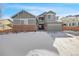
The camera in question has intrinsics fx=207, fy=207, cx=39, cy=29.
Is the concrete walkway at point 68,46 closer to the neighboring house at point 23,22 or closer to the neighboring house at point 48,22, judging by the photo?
the neighboring house at point 48,22

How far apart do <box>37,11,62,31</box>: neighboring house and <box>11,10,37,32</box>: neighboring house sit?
0.06 m

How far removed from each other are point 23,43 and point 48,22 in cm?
30

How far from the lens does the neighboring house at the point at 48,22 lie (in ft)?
6.20

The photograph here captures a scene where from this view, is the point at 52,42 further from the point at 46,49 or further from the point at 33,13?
the point at 33,13

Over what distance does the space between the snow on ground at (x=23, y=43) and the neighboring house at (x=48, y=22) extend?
0.07 metres

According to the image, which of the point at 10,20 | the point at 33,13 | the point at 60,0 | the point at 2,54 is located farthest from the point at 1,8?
the point at 60,0

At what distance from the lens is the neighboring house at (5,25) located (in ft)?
6.17

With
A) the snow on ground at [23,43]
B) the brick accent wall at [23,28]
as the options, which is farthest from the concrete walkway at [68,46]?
the brick accent wall at [23,28]

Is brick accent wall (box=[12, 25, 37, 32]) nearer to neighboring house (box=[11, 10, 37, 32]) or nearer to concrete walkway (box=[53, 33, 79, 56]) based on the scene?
neighboring house (box=[11, 10, 37, 32])

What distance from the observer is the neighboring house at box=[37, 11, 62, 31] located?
1888 millimetres

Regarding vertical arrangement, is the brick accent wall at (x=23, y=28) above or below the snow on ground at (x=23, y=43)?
above

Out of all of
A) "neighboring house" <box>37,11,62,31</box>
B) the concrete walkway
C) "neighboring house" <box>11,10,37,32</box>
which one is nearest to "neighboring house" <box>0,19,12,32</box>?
"neighboring house" <box>11,10,37,32</box>

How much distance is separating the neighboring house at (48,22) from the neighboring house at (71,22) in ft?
0.15

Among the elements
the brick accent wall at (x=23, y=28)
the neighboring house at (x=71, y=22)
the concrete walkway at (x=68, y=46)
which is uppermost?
the neighboring house at (x=71, y=22)
